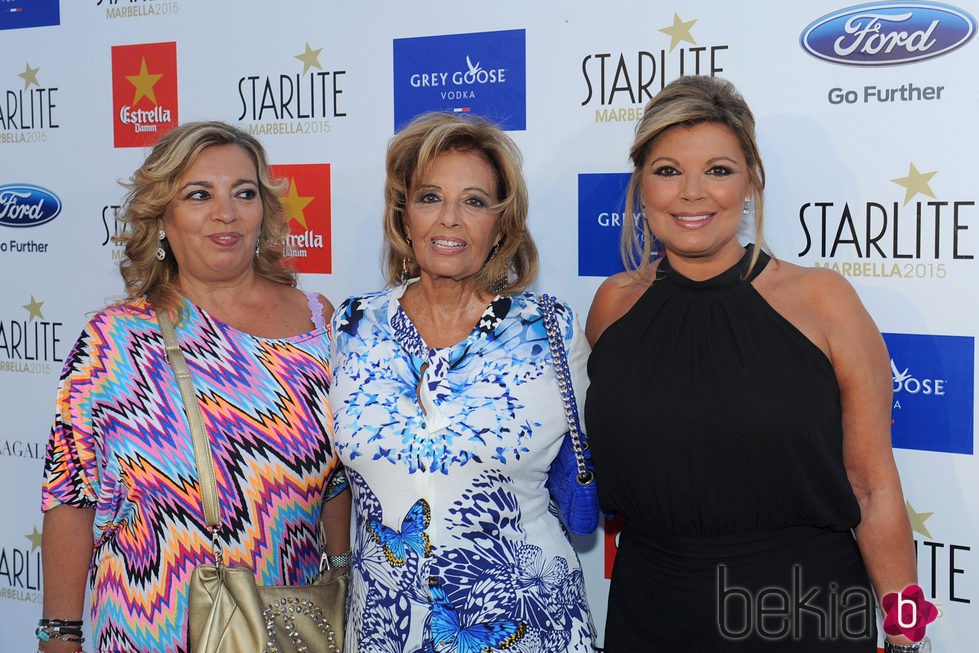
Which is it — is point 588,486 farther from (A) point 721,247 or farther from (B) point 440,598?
(A) point 721,247

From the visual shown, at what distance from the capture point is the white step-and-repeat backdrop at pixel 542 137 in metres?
2.43

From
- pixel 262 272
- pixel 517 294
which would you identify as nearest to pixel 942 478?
pixel 517 294

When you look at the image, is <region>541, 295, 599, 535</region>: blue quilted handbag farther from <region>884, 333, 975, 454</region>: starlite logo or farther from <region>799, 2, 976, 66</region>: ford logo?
<region>799, 2, 976, 66</region>: ford logo

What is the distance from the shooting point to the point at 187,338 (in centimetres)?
229

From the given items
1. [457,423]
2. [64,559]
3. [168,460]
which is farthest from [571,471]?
[64,559]

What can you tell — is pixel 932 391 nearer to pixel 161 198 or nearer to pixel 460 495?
pixel 460 495

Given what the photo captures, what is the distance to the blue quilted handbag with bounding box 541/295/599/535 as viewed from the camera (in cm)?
220

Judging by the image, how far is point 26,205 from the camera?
3.83 meters

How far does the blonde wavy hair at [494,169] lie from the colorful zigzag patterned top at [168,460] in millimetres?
489

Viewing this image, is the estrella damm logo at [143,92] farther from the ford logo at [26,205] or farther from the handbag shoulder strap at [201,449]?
the handbag shoulder strap at [201,449]

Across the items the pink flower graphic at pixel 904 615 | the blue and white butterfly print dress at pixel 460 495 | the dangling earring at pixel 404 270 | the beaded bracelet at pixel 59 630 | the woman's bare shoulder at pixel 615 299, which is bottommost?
the beaded bracelet at pixel 59 630

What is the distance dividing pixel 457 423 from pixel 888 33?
141 cm

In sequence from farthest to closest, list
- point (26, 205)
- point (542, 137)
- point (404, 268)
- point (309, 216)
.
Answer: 1. point (26, 205)
2. point (309, 216)
3. point (542, 137)
4. point (404, 268)

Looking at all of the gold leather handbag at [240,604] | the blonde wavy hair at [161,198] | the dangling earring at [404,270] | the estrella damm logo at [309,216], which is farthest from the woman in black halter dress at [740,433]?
the estrella damm logo at [309,216]
